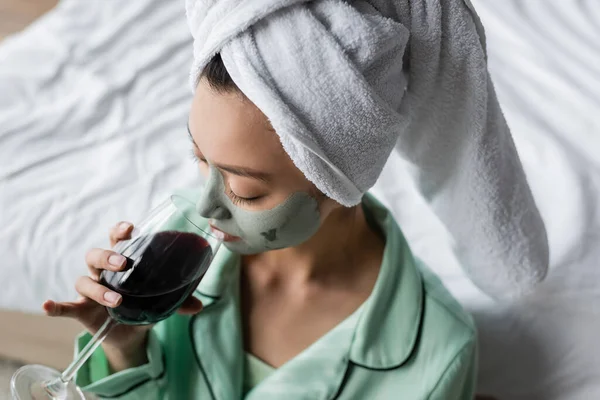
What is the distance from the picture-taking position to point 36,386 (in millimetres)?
770

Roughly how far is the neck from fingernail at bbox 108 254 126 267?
257 mm

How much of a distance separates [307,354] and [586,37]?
89cm

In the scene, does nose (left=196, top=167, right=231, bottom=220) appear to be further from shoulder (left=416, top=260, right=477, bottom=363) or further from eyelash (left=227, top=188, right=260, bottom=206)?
shoulder (left=416, top=260, right=477, bottom=363)

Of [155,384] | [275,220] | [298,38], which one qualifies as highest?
[298,38]

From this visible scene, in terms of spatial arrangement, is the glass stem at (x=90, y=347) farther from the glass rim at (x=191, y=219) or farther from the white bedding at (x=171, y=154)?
the white bedding at (x=171, y=154)

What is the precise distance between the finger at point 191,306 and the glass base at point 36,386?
150mm

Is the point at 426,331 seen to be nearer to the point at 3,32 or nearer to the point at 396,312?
the point at 396,312

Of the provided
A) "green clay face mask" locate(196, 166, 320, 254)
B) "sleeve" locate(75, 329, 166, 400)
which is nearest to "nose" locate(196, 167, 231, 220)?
"green clay face mask" locate(196, 166, 320, 254)

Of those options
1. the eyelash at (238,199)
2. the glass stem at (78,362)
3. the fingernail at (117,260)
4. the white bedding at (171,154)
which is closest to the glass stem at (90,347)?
the glass stem at (78,362)

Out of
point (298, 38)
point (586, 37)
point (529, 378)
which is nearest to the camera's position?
point (298, 38)

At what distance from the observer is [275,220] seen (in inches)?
26.9

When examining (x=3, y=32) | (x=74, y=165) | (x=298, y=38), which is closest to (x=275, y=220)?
(x=298, y=38)

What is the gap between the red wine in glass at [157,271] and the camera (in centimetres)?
68

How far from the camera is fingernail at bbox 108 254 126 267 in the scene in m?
0.68
